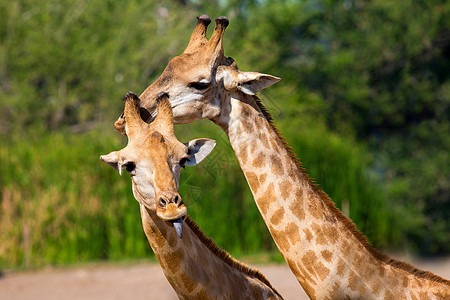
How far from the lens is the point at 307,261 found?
4730mm

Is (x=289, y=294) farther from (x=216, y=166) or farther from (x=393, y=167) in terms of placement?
(x=393, y=167)

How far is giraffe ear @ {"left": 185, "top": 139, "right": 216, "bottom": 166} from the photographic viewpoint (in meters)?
4.20

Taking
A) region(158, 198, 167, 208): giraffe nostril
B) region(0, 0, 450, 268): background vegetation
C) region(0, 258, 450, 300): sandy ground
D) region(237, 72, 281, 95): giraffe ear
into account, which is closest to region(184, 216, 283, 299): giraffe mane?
region(158, 198, 167, 208): giraffe nostril

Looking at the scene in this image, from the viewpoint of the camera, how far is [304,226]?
15.7 feet

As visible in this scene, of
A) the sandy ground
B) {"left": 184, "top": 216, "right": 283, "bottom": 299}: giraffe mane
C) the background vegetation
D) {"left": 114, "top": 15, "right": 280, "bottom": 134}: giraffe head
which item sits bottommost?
the sandy ground

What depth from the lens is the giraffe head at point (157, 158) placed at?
3.73m

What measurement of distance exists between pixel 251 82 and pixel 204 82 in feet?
1.16

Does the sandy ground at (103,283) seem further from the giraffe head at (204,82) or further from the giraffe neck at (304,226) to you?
the giraffe head at (204,82)

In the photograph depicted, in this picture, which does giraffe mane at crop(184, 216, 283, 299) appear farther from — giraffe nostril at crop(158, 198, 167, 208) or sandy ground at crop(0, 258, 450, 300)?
sandy ground at crop(0, 258, 450, 300)

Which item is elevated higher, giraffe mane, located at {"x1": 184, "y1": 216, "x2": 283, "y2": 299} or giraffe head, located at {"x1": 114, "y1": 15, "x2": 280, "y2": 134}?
giraffe head, located at {"x1": 114, "y1": 15, "x2": 280, "y2": 134}

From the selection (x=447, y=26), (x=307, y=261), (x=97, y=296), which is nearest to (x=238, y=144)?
(x=307, y=261)

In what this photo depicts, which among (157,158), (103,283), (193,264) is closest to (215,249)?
(193,264)

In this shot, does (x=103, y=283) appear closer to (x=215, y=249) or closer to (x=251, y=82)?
(x=215, y=249)

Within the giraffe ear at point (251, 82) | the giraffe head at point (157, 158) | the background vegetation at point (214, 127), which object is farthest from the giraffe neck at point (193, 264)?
the background vegetation at point (214, 127)
